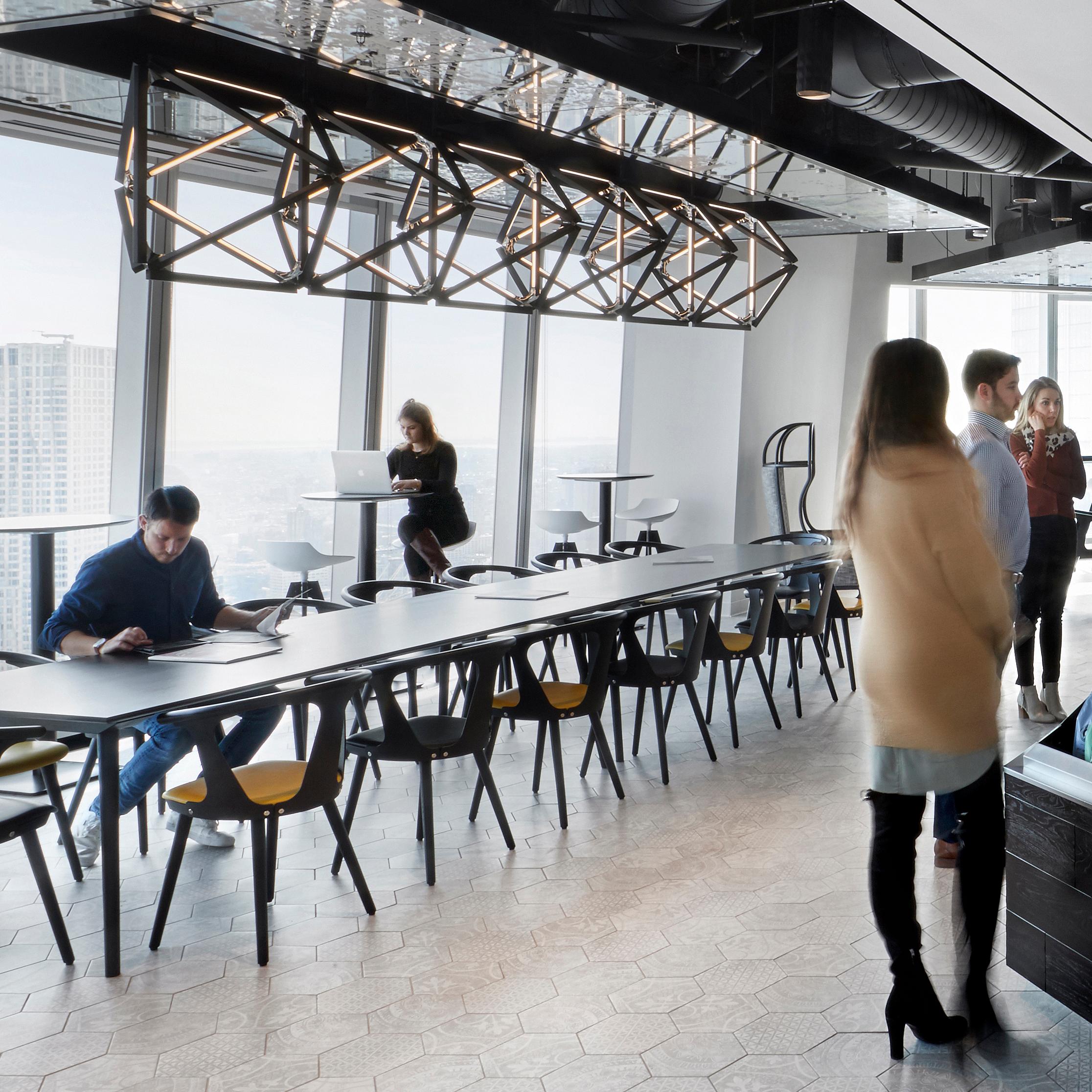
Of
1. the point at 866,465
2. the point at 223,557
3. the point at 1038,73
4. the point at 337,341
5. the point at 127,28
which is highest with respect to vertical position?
the point at 127,28

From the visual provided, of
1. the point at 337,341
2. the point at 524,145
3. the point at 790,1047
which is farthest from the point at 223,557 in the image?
the point at 790,1047

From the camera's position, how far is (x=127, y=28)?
3.83m

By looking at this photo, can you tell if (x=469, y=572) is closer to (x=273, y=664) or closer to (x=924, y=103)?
(x=273, y=664)

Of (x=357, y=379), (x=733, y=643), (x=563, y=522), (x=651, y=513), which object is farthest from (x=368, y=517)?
(x=651, y=513)

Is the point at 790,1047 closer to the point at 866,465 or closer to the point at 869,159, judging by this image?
the point at 866,465

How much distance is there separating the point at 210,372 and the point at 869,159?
407 cm

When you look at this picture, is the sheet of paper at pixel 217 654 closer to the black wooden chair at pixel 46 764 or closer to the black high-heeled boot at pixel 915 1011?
the black wooden chair at pixel 46 764

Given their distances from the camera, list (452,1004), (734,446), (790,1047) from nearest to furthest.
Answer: (790,1047)
(452,1004)
(734,446)

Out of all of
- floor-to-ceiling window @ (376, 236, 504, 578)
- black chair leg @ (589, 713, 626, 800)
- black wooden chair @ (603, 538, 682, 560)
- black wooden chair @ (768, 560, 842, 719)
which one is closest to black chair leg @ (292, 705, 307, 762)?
black chair leg @ (589, 713, 626, 800)

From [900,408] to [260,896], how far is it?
7.47ft

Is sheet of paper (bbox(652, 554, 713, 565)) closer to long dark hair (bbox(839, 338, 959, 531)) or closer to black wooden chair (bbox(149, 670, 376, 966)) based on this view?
black wooden chair (bbox(149, 670, 376, 966))

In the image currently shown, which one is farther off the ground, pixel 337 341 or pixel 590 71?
pixel 590 71

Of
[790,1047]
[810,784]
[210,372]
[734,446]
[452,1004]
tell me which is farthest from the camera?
[734,446]

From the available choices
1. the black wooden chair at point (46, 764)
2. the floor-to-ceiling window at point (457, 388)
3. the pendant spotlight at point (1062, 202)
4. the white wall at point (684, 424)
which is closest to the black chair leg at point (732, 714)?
the black wooden chair at point (46, 764)
